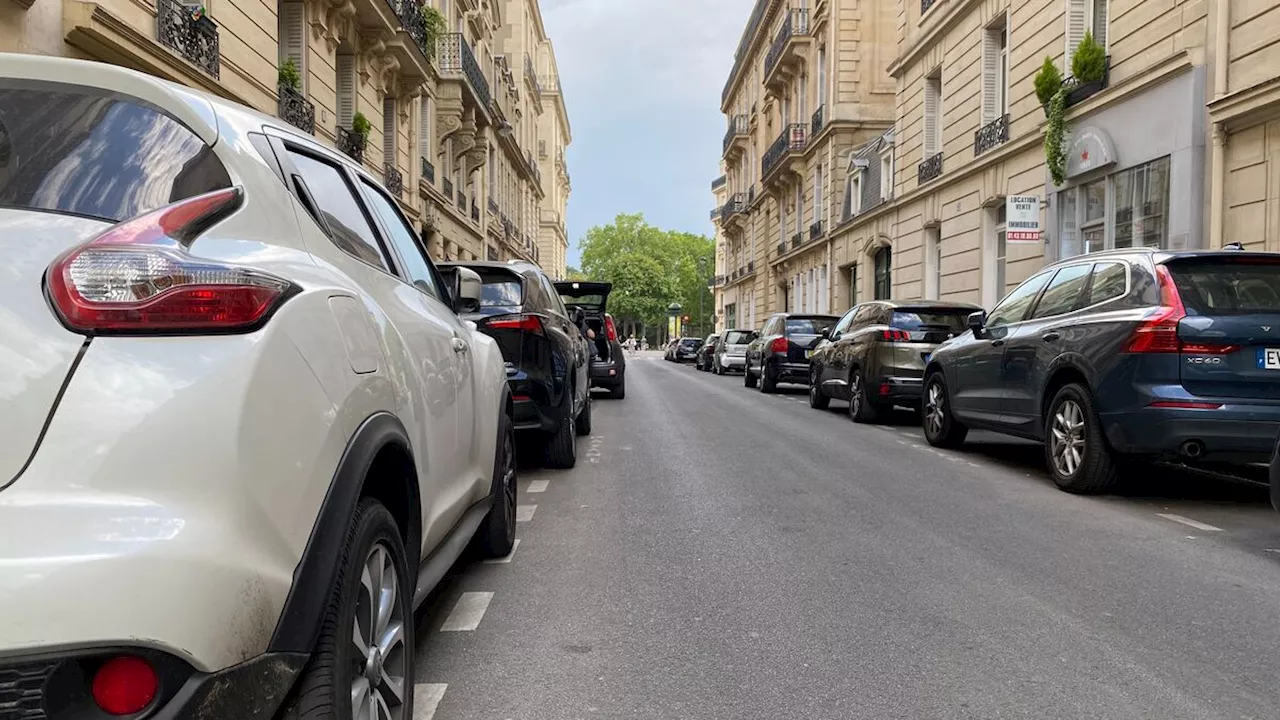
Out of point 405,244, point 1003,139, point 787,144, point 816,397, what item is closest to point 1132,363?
point 405,244

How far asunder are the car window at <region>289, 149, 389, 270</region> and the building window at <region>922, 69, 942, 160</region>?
21857 millimetres

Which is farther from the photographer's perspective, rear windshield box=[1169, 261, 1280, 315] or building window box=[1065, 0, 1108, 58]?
building window box=[1065, 0, 1108, 58]

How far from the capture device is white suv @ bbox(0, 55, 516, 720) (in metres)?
1.52

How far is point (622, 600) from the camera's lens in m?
4.19

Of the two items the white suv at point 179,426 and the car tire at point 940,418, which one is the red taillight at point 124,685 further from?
the car tire at point 940,418

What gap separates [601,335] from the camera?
1569cm

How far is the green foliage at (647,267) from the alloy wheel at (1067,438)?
7930cm

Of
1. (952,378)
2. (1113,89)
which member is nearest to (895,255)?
(1113,89)

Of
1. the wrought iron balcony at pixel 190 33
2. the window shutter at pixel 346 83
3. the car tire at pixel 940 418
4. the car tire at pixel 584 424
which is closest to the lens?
the car tire at pixel 940 418

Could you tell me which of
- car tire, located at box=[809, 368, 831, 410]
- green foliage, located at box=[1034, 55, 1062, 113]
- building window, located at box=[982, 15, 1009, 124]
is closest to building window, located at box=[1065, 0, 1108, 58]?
green foliage, located at box=[1034, 55, 1062, 113]

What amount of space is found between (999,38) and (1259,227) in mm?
9642

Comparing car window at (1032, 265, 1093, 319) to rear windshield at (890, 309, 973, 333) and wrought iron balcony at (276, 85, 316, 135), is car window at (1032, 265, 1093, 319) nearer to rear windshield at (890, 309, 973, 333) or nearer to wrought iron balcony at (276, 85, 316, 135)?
rear windshield at (890, 309, 973, 333)

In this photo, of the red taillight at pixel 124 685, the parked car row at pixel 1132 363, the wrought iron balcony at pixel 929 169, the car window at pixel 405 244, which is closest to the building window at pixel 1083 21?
the wrought iron balcony at pixel 929 169

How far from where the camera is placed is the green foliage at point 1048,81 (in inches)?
630
